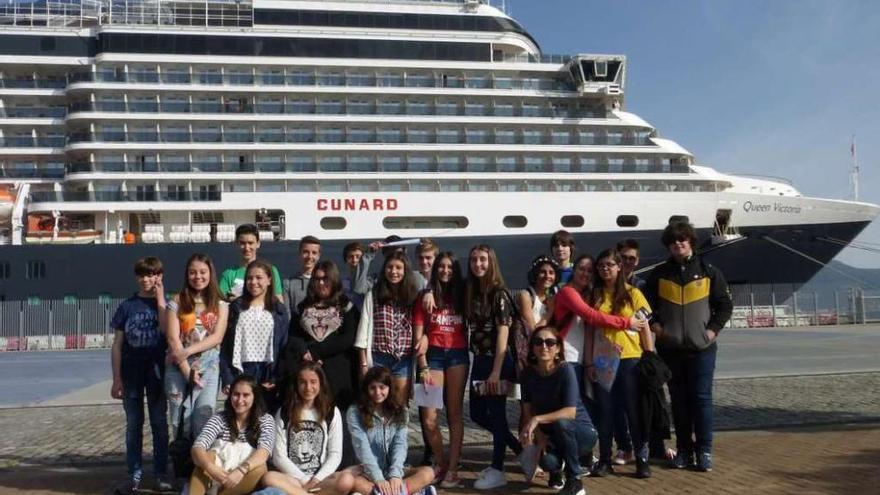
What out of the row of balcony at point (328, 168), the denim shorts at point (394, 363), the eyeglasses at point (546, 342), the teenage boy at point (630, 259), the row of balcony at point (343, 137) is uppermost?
the row of balcony at point (343, 137)

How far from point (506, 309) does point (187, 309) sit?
197 centimetres

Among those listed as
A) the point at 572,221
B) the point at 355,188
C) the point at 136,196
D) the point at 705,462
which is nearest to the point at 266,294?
the point at 705,462

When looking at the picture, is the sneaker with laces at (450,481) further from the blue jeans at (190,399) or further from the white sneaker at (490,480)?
the blue jeans at (190,399)

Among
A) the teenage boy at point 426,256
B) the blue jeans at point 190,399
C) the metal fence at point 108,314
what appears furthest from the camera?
the metal fence at point 108,314

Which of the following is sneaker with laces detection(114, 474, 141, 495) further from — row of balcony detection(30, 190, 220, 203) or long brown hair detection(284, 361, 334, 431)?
row of balcony detection(30, 190, 220, 203)

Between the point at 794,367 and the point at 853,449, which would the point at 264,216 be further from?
the point at 853,449

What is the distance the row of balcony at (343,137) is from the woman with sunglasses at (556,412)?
1900 centimetres

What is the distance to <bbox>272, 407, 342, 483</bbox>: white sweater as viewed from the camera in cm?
435

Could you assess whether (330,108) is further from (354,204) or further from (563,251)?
(563,251)

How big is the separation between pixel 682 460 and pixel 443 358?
5.91 feet

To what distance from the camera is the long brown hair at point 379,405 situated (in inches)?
173

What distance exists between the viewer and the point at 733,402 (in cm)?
794

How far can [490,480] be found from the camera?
4.80 metres

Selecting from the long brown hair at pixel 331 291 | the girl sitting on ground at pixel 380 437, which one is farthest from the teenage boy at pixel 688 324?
the long brown hair at pixel 331 291
